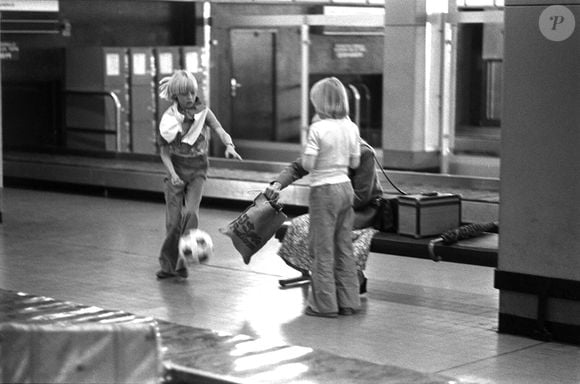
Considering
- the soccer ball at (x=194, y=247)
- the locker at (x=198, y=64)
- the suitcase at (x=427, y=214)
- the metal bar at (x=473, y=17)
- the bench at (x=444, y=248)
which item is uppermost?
the metal bar at (x=473, y=17)

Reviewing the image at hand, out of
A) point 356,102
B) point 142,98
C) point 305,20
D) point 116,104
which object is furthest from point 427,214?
point 142,98

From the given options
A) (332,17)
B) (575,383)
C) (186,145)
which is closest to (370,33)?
(332,17)

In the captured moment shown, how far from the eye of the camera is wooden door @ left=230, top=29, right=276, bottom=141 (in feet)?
67.4

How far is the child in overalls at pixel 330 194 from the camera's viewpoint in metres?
8.10

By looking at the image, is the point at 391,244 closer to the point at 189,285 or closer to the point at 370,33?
the point at 189,285

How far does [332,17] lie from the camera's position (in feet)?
56.9

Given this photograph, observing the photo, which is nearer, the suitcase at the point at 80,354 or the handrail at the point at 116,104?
the suitcase at the point at 80,354

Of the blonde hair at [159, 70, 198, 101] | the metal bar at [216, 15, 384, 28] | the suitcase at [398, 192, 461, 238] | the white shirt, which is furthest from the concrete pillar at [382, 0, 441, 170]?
the white shirt

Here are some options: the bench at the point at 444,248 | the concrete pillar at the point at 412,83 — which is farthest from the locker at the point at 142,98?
the bench at the point at 444,248

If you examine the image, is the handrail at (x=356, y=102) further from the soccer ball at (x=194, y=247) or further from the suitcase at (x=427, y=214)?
the suitcase at (x=427, y=214)

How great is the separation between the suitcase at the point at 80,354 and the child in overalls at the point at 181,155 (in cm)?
454

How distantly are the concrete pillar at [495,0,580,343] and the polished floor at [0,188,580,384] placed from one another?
10.8 inches

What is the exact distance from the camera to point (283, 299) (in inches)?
354

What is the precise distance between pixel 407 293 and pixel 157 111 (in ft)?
35.0
